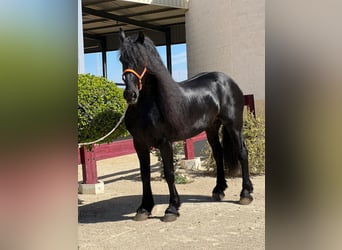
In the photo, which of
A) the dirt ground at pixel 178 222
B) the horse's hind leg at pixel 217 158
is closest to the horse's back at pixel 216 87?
the horse's hind leg at pixel 217 158

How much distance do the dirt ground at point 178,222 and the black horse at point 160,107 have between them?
0.22 m

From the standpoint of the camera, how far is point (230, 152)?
15.1ft

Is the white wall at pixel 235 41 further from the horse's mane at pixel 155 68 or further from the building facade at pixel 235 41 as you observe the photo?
the horse's mane at pixel 155 68

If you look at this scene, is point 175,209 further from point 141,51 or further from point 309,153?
point 309,153

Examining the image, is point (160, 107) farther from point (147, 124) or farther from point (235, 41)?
point (235, 41)

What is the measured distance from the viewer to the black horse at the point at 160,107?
133 inches

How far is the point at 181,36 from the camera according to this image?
1970 centimetres

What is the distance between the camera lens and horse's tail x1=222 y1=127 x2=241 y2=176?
178 inches

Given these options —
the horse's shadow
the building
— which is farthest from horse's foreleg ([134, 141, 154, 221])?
the building

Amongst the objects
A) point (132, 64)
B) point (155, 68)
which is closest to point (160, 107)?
point (155, 68)

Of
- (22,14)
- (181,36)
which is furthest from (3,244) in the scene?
(181,36)

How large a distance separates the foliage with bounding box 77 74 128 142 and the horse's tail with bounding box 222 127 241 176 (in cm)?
126

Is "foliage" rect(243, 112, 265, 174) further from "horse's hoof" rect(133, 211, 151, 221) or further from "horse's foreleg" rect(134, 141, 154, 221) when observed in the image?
"horse's hoof" rect(133, 211, 151, 221)

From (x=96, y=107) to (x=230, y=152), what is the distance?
1713 mm
